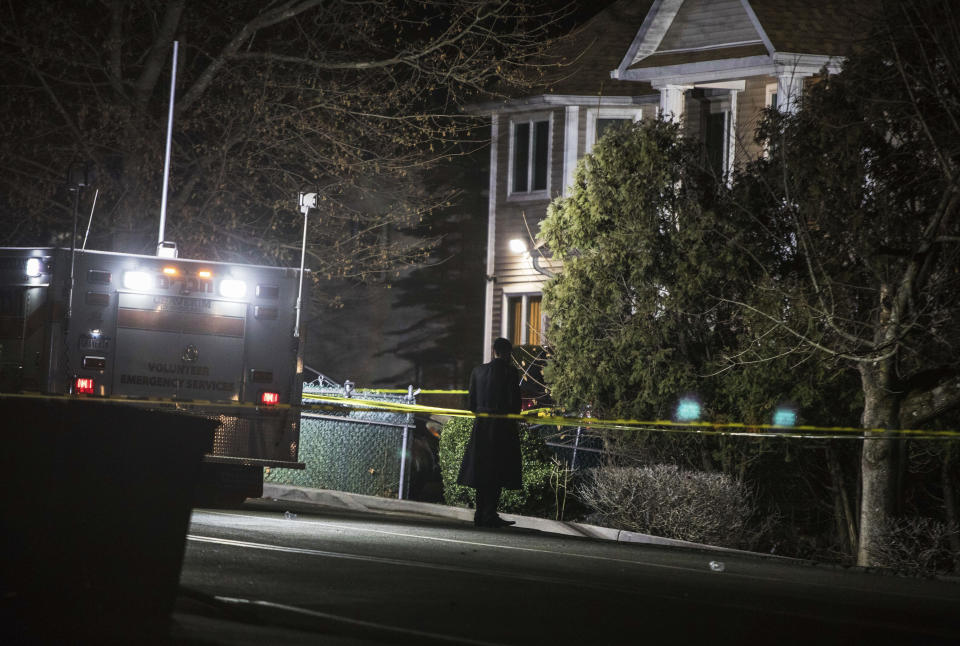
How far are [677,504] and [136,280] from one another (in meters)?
6.21

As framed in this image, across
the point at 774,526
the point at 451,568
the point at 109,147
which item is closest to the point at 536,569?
the point at 451,568

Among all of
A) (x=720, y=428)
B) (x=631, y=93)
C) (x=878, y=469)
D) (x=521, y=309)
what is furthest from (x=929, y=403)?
(x=521, y=309)

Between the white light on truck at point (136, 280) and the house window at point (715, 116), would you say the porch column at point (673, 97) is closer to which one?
the house window at point (715, 116)

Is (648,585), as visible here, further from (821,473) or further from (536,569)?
(821,473)

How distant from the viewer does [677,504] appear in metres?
14.5

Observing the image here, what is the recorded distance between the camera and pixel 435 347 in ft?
112

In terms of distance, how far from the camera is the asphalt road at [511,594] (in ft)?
23.6

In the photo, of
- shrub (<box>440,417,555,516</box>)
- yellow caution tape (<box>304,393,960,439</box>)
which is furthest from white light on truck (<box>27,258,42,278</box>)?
shrub (<box>440,417,555,516</box>)

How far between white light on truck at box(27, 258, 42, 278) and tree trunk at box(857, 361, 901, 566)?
8.51 m

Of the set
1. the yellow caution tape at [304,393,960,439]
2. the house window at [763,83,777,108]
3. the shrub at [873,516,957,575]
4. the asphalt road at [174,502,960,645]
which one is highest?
the house window at [763,83,777,108]

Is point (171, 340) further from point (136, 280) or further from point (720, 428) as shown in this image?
point (720, 428)

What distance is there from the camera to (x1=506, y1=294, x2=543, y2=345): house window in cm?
2898

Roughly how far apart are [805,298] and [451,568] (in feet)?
19.0

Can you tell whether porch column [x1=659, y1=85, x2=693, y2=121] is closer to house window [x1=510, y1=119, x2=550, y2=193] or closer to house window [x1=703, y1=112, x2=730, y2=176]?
house window [x1=703, y1=112, x2=730, y2=176]
